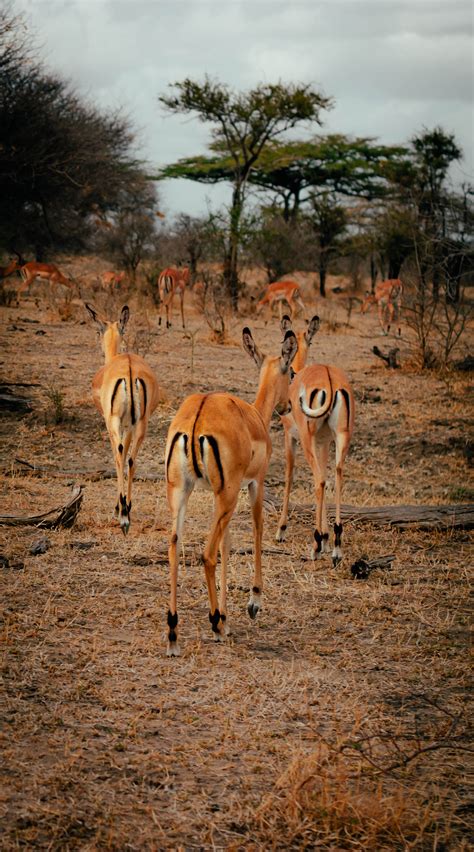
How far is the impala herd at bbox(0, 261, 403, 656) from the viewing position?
3.83 m

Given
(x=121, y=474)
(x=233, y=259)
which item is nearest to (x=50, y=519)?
(x=121, y=474)

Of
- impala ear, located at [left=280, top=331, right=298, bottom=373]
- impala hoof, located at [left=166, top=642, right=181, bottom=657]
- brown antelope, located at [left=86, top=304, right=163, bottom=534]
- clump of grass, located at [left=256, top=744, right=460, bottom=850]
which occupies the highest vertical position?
impala ear, located at [left=280, top=331, right=298, bottom=373]

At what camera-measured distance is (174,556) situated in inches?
150

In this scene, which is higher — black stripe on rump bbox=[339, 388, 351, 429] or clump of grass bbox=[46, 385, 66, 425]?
black stripe on rump bbox=[339, 388, 351, 429]

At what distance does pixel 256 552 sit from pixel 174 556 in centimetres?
59

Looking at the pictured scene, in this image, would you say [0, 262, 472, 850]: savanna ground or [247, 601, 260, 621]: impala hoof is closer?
[0, 262, 472, 850]: savanna ground

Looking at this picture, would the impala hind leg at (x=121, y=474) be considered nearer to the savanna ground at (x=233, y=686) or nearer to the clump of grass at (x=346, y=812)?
the savanna ground at (x=233, y=686)

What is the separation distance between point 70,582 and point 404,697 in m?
1.84

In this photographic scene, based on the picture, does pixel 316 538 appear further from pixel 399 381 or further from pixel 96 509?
pixel 399 381

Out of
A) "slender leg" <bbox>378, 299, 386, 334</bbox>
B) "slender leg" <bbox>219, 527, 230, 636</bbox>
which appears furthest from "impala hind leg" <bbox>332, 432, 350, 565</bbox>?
"slender leg" <bbox>378, 299, 386, 334</bbox>

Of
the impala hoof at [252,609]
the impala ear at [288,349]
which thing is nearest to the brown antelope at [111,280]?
the impala ear at [288,349]

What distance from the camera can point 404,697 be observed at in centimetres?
354

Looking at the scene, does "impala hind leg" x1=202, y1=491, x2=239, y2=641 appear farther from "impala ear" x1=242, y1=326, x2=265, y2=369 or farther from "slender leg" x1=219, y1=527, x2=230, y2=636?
"impala ear" x1=242, y1=326, x2=265, y2=369

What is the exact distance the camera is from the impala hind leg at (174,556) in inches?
148
